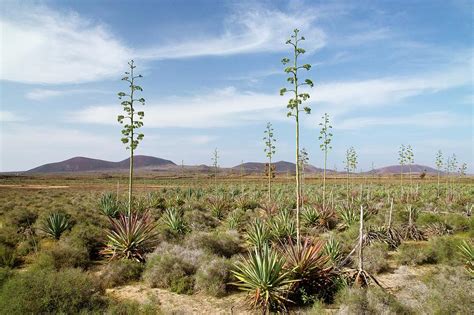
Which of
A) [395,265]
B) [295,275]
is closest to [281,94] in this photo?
[295,275]

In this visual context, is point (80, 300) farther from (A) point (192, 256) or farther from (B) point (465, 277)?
(B) point (465, 277)

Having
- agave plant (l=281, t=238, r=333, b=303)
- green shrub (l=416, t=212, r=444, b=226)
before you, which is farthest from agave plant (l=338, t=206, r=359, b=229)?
agave plant (l=281, t=238, r=333, b=303)

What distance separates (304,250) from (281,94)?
12.1ft

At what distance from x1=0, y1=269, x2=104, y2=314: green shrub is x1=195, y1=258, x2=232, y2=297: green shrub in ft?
8.22

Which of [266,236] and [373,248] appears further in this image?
[266,236]

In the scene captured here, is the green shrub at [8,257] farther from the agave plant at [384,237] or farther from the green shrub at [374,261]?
the agave plant at [384,237]

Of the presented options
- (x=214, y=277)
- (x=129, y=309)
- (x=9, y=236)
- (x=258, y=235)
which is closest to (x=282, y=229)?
(x=258, y=235)

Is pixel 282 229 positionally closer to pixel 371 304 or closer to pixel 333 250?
pixel 333 250

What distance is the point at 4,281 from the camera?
7207 millimetres

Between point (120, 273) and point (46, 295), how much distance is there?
125 inches

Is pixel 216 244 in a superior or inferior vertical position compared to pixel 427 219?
inferior

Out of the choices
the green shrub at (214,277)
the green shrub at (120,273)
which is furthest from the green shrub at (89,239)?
the green shrub at (214,277)

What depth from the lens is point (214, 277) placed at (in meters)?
8.94

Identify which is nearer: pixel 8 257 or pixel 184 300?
pixel 184 300
